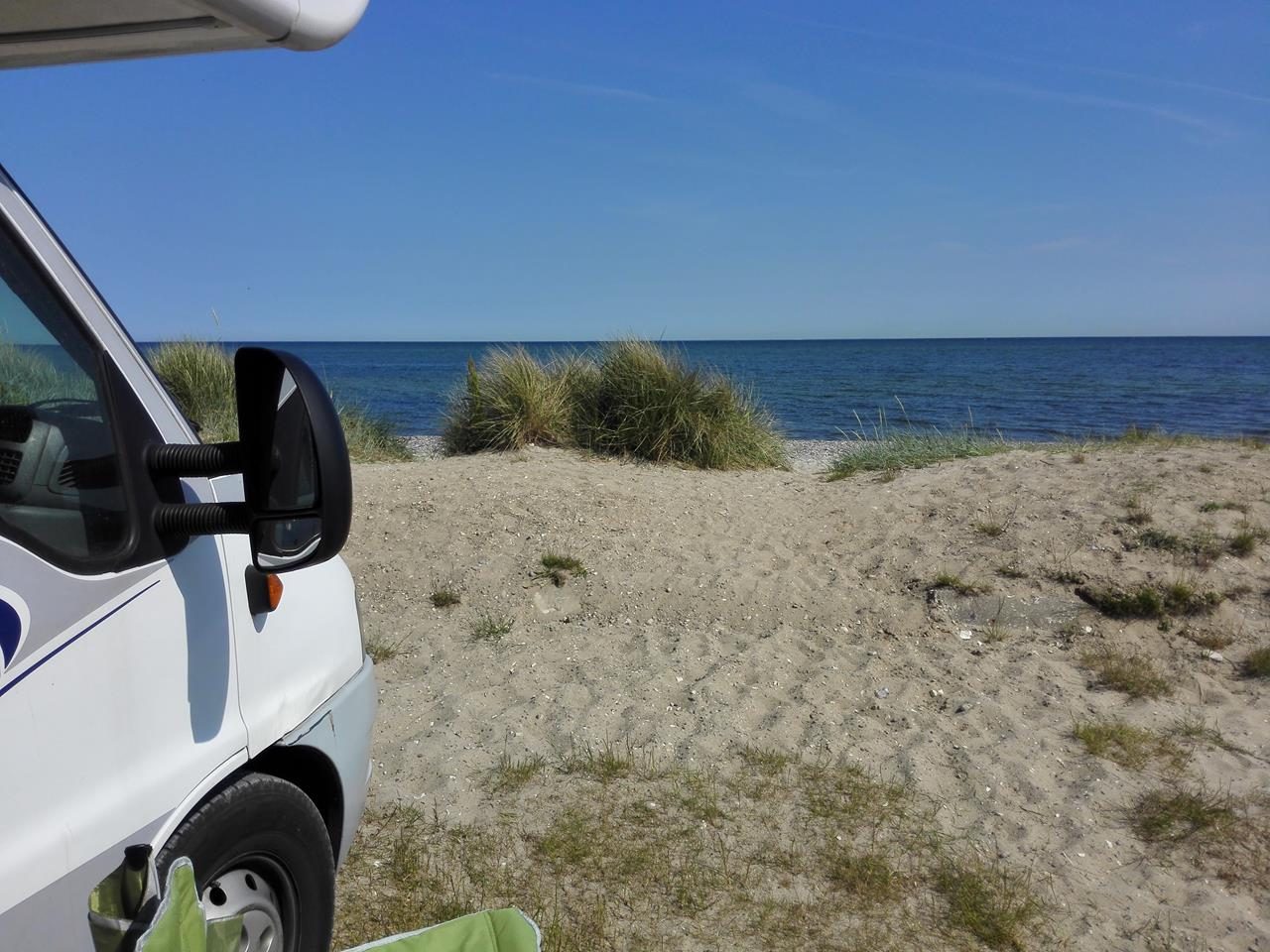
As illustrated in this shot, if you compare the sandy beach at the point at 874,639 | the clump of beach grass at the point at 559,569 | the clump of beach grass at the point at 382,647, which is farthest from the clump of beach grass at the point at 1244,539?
the clump of beach grass at the point at 382,647

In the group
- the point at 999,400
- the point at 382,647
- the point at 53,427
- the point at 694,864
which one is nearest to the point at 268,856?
the point at 53,427

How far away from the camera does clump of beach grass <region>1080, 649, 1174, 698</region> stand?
5.49 meters

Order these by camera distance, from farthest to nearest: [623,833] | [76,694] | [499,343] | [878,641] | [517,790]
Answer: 1. [499,343]
2. [878,641]
3. [517,790]
4. [623,833]
5. [76,694]

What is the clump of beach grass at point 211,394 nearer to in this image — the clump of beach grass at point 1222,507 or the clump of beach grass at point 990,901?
the clump of beach grass at point 1222,507

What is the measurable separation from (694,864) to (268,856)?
2.00 metres

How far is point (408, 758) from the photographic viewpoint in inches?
192

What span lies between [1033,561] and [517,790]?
429cm

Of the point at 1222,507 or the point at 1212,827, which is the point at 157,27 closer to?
the point at 1212,827

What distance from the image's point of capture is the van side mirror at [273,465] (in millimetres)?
1982

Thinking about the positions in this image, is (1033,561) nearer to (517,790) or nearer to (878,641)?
(878,641)

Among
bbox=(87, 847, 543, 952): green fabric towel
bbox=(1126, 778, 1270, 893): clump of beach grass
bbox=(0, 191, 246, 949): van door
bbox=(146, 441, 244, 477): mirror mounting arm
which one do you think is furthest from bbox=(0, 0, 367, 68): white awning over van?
bbox=(1126, 778, 1270, 893): clump of beach grass

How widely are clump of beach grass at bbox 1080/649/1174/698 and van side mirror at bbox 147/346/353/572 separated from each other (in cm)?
497

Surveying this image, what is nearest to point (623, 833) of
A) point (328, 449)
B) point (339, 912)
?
point (339, 912)

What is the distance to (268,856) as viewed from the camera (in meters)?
2.41
